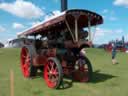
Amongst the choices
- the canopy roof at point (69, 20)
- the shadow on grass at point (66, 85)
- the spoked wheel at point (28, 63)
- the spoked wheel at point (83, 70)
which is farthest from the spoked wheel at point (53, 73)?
the spoked wheel at point (28, 63)

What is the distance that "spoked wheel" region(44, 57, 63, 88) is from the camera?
890cm

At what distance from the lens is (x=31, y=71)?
36.8 ft

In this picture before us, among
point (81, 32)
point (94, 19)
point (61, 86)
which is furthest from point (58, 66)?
point (94, 19)

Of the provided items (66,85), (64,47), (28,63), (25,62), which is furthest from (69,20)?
(25,62)

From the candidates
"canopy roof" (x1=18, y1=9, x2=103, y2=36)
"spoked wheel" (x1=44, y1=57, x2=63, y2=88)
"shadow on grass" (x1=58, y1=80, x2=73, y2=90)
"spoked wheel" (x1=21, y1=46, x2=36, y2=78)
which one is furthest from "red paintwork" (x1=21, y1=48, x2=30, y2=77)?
"shadow on grass" (x1=58, y1=80, x2=73, y2=90)

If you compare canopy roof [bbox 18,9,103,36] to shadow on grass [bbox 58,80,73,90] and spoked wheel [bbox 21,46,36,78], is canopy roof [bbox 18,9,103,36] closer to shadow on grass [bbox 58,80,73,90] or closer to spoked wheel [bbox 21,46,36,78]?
spoked wheel [bbox 21,46,36,78]

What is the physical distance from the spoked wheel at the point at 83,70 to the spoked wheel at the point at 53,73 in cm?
108

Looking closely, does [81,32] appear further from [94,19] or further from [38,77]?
[38,77]

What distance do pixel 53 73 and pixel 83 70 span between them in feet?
4.68

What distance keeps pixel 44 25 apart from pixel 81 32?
4.36 ft

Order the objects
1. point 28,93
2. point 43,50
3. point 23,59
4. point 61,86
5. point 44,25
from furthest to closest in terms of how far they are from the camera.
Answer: point 23,59 < point 43,50 < point 44,25 < point 61,86 < point 28,93

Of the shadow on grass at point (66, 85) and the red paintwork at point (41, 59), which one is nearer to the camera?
the shadow on grass at point (66, 85)

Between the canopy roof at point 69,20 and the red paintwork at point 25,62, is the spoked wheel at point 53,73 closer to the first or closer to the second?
the canopy roof at point 69,20

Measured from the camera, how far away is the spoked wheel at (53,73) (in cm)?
890
